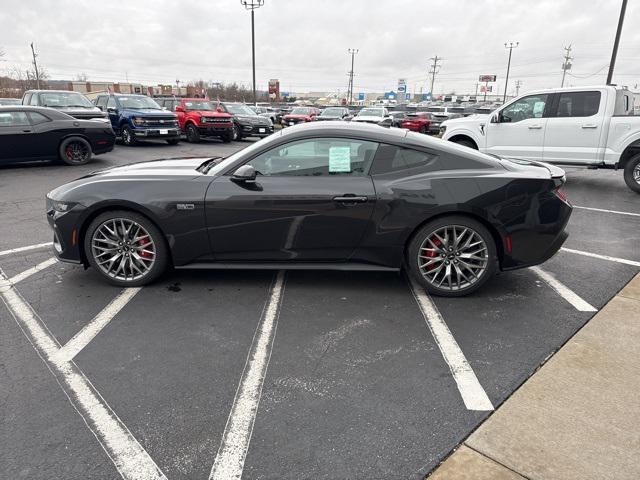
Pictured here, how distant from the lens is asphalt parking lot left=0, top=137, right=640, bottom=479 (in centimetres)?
226

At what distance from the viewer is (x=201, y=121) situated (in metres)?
17.0

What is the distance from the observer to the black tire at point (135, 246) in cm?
401

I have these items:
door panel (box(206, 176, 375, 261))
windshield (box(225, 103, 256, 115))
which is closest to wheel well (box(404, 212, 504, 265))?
door panel (box(206, 176, 375, 261))

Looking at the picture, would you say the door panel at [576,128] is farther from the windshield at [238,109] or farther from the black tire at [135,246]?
the windshield at [238,109]

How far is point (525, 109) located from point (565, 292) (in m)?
6.56

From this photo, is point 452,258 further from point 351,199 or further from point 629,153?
point 629,153

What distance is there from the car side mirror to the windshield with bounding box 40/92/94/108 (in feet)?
38.7

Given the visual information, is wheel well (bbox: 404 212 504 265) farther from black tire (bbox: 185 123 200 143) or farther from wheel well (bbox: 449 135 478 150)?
black tire (bbox: 185 123 200 143)

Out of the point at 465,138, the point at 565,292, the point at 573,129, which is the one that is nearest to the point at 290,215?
the point at 565,292

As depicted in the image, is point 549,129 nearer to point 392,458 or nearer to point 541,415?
point 541,415

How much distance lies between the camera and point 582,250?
17.4ft

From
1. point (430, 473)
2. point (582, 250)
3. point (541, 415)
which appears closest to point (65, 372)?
point (430, 473)

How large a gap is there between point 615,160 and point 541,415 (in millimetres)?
7887

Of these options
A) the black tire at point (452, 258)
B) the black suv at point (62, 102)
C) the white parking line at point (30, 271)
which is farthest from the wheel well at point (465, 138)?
the black suv at point (62, 102)
